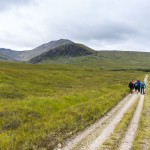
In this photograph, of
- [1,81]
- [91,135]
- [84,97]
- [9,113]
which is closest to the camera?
[91,135]

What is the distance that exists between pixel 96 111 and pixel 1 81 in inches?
1559

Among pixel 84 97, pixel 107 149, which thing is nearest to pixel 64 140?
pixel 107 149

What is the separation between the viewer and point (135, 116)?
2817 centimetres

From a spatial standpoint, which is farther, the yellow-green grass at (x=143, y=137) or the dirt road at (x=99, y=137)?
the yellow-green grass at (x=143, y=137)

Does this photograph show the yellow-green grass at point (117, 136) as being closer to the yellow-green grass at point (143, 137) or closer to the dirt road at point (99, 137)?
the dirt road at point (99, 137)

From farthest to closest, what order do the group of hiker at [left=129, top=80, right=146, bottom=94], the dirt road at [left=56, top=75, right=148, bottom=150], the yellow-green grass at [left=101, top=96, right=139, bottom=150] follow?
the group of hiker at [left=129, top=80, right=146, bottom=94] → the yellow-green grass at [left=101, top=96, right=139, bottom=150] → the dirt road at [left=56, top=75, right=148, bottom=150]

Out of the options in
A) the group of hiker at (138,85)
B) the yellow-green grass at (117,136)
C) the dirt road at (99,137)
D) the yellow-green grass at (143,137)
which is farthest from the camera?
the group of hiker at (138,85)

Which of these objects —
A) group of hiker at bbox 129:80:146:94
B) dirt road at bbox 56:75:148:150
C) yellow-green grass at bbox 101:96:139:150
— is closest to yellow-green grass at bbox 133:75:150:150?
dirt road at bbox 56:75:148:150

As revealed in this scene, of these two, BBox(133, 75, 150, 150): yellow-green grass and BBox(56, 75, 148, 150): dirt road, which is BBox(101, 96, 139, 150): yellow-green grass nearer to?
BBox(56, 75, 148, 150): dirt road

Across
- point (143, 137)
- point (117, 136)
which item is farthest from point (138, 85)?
point (117, 136)

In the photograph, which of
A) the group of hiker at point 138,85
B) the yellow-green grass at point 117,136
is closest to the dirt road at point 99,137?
the yellow-green grass at point 117,136

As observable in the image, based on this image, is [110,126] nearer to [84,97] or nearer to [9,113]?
[9,113]

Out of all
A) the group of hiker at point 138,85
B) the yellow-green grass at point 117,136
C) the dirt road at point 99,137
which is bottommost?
the dirt road at point 99,137

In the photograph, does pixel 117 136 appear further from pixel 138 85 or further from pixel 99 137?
pixel 138 85
